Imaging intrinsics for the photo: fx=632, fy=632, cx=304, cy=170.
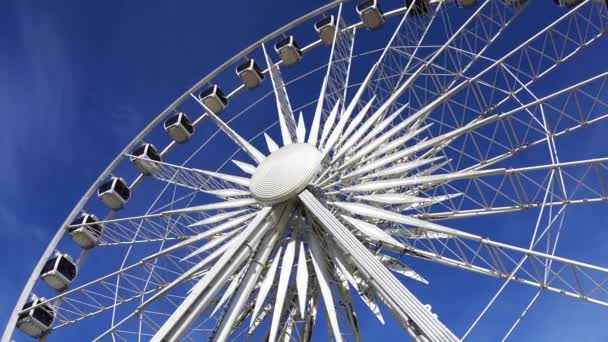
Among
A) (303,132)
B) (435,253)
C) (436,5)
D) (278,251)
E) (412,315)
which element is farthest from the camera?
(436,5)

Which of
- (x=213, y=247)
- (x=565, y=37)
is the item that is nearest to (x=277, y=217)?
(x=213, y=247)

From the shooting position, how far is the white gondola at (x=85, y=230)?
23.3m

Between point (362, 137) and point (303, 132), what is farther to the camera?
point (303, 132)

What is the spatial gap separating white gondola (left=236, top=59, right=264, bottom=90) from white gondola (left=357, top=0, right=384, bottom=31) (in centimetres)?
454

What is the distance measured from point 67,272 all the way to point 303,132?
10.1m

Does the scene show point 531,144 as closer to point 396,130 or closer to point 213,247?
point 396,130

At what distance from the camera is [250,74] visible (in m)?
24.8

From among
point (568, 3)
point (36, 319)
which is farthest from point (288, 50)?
point (36, 319)

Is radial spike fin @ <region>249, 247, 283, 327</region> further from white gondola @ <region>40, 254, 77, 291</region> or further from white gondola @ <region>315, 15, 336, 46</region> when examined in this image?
white gondola @ <region>315, 15, 336, 46</region>

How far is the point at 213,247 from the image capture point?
17.8 m

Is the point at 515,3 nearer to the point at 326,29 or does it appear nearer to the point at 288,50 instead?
the point at 326,29

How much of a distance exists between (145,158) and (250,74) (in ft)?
17.1

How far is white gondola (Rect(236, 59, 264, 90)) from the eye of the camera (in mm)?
24734

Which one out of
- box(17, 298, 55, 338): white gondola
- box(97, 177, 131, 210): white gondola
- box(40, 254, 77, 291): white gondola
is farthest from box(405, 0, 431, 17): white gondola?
box(17, 298, 55, 338): white gondola
